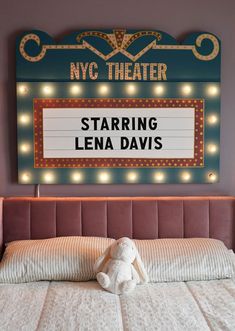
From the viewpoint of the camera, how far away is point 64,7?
2668 mm

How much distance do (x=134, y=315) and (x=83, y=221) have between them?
3.08ft

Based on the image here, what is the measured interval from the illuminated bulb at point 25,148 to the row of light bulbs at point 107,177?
15 centimetres

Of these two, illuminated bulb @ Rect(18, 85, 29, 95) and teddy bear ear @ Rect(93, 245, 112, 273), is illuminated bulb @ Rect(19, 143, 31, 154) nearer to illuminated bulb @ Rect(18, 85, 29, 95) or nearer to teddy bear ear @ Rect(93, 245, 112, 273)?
illuminated bulb @ Rect(18, 85, 29, 95)

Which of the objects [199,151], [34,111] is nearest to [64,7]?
[34,111]

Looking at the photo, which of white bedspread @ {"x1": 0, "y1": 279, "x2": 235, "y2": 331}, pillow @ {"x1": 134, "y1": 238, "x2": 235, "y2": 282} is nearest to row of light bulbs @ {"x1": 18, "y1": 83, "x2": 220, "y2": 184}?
pillow @ {"x1": 134, "y1": 238, "x2": 235, "y2": 282}

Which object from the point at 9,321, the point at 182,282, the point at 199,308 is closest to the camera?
the point at 9,321

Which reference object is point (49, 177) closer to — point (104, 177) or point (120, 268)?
point (104, 177)

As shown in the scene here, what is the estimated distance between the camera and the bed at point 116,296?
1789 mm

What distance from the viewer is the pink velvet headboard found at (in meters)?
2.66

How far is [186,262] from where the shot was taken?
7.50 ft

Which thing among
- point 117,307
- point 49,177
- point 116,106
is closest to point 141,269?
point 117,307

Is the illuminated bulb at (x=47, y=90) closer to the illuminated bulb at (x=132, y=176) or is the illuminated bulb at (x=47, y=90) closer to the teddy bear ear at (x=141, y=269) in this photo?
the illuminated bulb at (x=132, y=176)

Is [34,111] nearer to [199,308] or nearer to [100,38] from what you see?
[100,38]

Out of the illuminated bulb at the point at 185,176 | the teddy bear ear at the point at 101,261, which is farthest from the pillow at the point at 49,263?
the illuminated bulb at the point at 185,176
